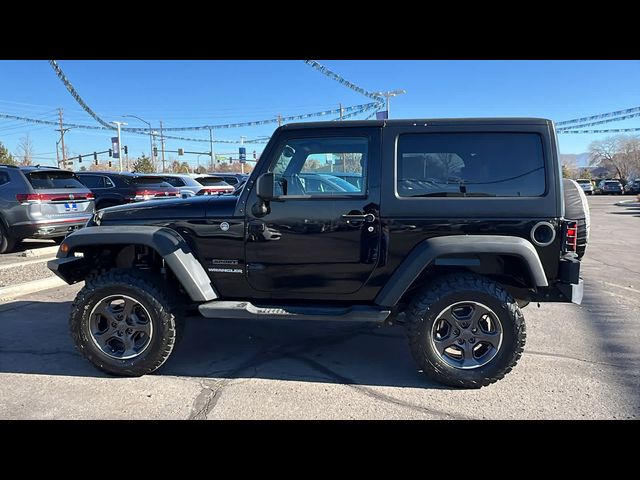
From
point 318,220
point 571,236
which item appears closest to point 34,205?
point 318,220

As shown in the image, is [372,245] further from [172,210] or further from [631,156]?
[631,156]

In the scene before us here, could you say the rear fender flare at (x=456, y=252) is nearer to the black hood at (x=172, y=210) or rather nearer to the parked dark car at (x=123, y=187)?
the black hood at (x=172, y=210)

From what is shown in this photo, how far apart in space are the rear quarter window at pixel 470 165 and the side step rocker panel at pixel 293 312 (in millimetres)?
963

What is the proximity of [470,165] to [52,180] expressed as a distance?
8.28 m

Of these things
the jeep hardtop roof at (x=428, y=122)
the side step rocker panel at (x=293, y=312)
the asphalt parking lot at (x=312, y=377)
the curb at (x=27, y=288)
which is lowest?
the asphalt parking lot at (x=312, y=377)

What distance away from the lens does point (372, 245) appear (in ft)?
10.6

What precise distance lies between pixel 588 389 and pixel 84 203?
9076 mm

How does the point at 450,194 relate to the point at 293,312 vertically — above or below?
above

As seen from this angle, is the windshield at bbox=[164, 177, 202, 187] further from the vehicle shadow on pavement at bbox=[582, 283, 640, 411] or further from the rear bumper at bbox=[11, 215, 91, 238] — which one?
the vehicle shadow on pavement at bbox=[582, 283, 640, 411]

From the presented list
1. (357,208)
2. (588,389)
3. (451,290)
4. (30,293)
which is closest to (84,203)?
(30,293)

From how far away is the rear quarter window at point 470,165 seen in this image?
3.13 meters

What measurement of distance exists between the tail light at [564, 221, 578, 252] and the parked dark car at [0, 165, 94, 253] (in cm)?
845

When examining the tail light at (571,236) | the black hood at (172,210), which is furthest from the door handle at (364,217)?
the tail light at (571,236)
